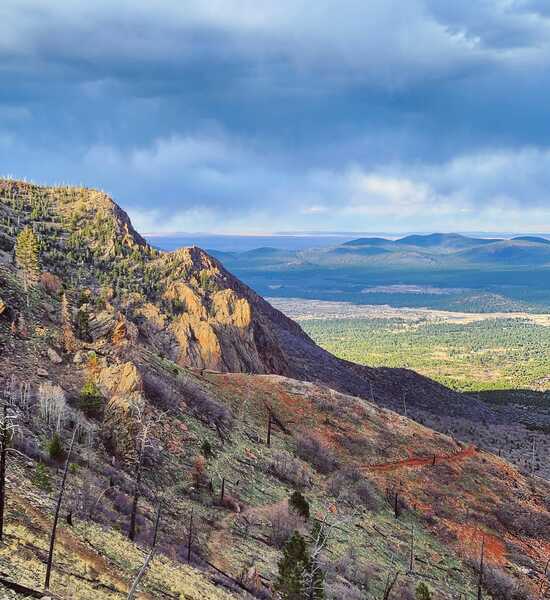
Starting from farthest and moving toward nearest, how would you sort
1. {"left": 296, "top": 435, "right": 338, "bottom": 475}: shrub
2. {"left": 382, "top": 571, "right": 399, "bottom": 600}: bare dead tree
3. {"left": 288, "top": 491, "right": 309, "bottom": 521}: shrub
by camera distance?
1. {"left": 296, "top": 435, "right": 338, "bottom": 475}: shrub
2. {"left": 288, "top": 491, "right": 309, "bottom": 521}: shrub
3. {"left": 382, "top": 571, "right": 399, "bottom": 600}: bare dead tree

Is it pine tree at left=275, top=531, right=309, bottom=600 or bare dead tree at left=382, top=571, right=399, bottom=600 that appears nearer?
pine tree at left=275, top=531, right=309, bottom=600

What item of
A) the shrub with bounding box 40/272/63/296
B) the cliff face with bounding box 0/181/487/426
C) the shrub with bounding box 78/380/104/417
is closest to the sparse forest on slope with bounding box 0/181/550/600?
the shrub with bounding box 78/380/104/417

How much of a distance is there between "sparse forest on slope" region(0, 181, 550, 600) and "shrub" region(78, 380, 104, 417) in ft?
0.25

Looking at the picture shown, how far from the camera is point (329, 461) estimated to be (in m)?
41.2

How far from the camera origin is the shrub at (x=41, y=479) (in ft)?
67.5

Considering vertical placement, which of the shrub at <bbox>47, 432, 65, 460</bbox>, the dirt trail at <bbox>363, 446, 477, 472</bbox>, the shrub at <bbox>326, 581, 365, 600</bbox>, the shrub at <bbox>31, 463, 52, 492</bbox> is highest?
the shrub at <bbox>47, 432, 65, 460</bbox>

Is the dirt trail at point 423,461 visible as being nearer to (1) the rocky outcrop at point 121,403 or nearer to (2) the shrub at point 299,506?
(2) the shrub at point 299,506

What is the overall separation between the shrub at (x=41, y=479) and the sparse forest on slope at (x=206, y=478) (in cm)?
9

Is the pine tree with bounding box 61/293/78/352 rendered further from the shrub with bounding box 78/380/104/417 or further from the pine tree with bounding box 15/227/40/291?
the shrub with bounding box 78/380/104/417

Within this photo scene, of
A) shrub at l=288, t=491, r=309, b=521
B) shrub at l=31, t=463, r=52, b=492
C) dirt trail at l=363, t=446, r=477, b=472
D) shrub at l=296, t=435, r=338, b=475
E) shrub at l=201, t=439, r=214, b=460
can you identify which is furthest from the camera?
dirt trail at l=363, t=446, r=477, b=472

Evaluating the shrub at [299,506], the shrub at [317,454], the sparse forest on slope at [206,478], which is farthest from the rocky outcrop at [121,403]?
the shrub at [317,454]

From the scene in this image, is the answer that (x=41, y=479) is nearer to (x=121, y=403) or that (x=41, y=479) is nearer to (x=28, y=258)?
(x=121, y=403)

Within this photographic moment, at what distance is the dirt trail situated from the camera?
143ft

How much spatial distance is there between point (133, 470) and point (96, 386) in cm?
636
